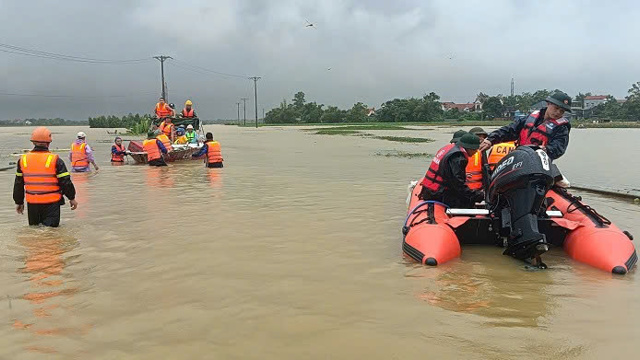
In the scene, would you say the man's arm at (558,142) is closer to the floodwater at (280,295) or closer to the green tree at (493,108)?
the floodwater at (280,295)

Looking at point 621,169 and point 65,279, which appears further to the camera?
point 621,169

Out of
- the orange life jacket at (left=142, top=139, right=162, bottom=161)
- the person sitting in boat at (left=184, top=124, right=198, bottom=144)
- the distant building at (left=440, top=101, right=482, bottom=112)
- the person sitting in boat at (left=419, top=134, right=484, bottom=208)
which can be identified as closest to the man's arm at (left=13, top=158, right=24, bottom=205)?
the person sitting in boat at (left=419, top=134, right=484, bottom=208)

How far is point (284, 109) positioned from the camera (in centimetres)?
12000

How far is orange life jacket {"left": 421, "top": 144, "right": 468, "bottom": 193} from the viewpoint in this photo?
5.58 m

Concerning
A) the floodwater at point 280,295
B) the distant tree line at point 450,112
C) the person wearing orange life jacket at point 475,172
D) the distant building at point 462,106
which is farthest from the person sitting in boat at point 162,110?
the distant building at point 462,106

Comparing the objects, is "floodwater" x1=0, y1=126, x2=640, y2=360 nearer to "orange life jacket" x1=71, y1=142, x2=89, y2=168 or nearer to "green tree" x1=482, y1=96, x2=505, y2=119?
"orange life jacket" x1=71, y1=142, x2=89, y2=168

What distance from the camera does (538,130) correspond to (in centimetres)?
596

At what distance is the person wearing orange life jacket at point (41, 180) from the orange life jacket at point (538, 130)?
5.74 metres

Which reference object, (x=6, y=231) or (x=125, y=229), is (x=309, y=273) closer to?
(x=125, y=229)

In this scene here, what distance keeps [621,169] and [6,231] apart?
16908 millimetres

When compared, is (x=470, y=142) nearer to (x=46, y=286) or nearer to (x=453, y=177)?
(x=453, y=177)

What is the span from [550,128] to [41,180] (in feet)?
20.5

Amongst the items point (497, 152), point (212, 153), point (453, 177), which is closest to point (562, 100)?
point (497, 152)

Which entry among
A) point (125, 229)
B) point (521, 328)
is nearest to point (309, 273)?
point (521, 328)
